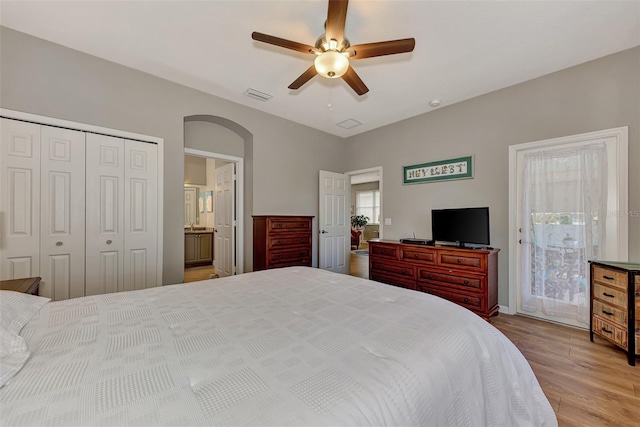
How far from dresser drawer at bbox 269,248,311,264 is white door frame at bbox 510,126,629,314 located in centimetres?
276

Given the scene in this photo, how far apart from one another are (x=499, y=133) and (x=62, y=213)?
500cm

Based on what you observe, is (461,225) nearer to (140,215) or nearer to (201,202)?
(140,215)

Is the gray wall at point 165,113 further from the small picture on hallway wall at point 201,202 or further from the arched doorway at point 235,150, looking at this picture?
the small picture on hallway wall at point 201,202

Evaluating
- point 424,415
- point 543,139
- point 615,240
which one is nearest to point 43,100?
point 424,415

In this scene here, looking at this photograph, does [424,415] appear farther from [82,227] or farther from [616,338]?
[82,227]

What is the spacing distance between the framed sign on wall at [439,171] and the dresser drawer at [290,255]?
6.64ft

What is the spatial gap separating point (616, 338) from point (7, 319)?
4065 mm

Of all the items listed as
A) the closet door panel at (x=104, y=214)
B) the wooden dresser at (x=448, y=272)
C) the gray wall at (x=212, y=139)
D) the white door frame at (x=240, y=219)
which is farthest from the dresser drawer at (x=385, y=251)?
the closet door panel at (x=104, y=214)

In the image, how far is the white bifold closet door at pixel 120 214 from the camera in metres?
2.62

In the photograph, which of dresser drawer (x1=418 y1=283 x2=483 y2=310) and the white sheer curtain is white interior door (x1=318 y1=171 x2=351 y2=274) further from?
the white sheer curtain

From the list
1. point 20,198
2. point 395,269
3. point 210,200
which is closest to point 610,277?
point 395,269

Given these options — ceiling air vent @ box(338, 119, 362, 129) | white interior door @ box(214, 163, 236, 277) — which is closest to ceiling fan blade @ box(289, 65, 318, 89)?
ceiling air vent @ box(338, 119, 362, 129)

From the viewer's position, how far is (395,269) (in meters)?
3.62

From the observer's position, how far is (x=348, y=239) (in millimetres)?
5148
